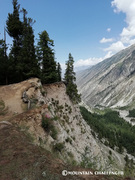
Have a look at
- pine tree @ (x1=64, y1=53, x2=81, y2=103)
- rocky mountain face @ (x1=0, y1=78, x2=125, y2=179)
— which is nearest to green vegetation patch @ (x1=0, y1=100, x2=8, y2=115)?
rocky mountain face @ (x1=0, y1=78, x2=125, y2=179)

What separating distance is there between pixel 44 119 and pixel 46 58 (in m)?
17.7

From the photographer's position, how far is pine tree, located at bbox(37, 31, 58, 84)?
26734 mm

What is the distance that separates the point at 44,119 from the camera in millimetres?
12164

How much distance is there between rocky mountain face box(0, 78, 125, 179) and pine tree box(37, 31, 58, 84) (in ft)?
8.22

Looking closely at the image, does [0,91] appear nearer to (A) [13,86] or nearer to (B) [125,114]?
(A) [13,86]

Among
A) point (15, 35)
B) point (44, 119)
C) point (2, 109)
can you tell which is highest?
point (15, 35)

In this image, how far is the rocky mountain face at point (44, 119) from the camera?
10309mm

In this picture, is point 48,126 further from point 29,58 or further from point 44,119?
point 29,58

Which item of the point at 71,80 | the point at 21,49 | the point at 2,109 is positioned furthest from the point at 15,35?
the point at 2,109

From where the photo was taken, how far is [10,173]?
538 centimetres

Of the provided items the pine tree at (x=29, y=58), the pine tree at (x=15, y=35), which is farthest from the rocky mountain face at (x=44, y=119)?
the pine tree at (x=15, y=35)

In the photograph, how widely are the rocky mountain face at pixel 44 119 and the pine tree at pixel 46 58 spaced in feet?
8.22

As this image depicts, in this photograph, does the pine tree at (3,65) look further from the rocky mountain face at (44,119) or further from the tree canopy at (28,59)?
the rocky mountain face at (44,119)

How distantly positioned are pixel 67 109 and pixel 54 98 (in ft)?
11.9
